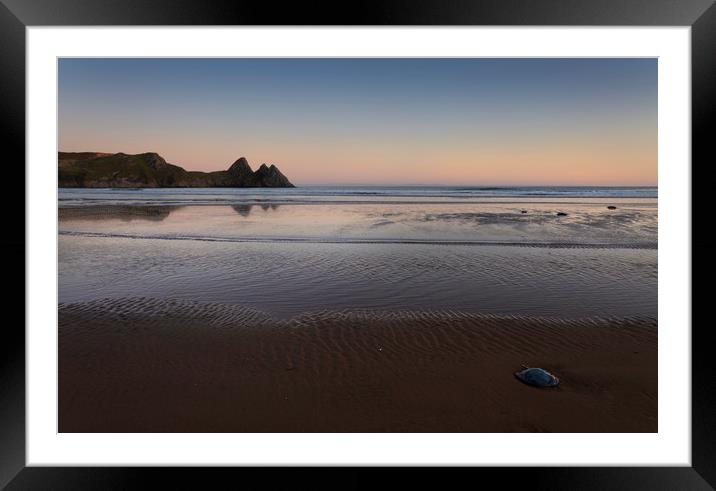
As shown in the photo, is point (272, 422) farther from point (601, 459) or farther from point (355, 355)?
point (601, 459)

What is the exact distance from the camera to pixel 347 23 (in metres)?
1.75

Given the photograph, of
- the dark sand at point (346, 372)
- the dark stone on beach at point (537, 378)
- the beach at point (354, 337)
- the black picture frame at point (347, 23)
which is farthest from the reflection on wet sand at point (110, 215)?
the dark stone on beach at point (537, 378)

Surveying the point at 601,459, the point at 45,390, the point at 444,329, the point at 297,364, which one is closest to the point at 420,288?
the point at 444,329

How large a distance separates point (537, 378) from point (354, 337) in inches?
65.6

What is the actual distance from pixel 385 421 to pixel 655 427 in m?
1.79

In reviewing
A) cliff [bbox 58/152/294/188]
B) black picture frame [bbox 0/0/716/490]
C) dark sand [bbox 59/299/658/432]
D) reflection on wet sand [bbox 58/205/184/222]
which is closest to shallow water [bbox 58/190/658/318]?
dark sand [bbox 59/299/658/432]

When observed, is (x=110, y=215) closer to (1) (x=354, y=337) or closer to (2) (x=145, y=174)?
(1) (x=354, y=337)

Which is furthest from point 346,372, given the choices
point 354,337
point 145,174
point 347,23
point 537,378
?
point 145,174

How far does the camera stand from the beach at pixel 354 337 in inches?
106

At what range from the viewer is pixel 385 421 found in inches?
103

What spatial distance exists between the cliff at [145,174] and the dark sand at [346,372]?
31.1 metres

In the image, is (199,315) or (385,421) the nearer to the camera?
(385,421)

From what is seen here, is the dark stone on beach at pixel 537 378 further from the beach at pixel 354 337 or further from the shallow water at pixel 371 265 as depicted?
the shallow water at pixel 371 265

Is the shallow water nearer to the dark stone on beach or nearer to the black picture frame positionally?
the dark stone on beach
